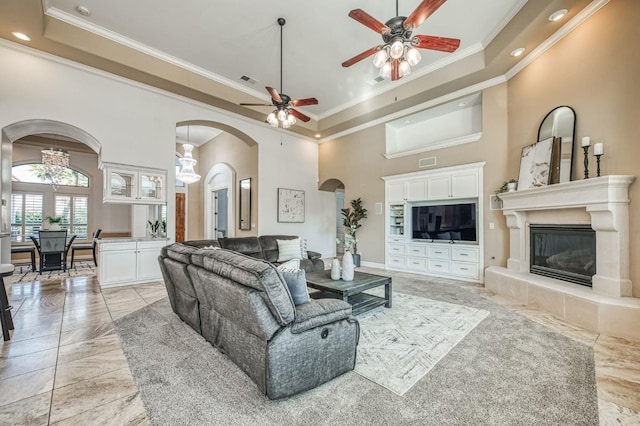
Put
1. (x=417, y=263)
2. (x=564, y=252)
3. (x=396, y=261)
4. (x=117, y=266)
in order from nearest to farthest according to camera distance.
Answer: (x=564, y=252)
(x=117, y=266)
(x=417, y=263)
(x=396, y=261)

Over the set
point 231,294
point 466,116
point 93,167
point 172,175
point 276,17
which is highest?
point 276,17

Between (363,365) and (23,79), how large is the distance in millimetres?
6117

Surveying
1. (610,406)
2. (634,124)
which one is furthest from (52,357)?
(634,124)

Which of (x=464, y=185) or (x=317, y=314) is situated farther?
(x=464, y=185)

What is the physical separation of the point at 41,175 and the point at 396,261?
1057cm

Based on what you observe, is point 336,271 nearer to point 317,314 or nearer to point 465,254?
point 317,314

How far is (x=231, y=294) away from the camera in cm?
196

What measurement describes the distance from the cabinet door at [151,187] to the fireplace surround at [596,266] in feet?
20.6

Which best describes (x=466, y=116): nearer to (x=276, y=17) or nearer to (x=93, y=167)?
(x=276, y=17)

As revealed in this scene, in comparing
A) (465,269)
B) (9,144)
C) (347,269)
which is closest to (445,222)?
(465,269)

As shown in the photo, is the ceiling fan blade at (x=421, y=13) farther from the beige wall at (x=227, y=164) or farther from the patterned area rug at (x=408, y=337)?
the beige wall at (x=227, y=164)

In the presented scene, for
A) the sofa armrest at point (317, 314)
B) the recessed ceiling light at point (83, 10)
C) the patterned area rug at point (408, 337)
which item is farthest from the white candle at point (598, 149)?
the recessed ceiling light at point (83, 10)

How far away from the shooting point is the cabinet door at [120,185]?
4.86 meters

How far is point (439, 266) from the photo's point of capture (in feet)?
19.0
